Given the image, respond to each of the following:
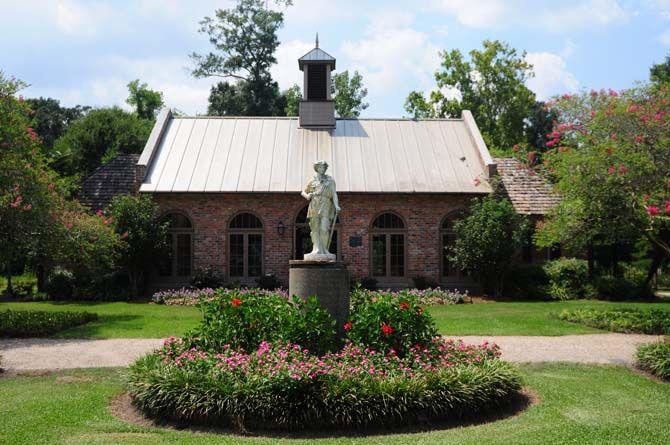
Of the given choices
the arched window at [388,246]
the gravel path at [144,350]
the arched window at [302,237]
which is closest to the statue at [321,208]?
the gravel path at [144,350]

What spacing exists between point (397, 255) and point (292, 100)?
71.7ft

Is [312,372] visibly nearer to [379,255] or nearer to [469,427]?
[469,427]

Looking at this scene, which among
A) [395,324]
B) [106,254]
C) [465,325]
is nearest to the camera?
[395,324]

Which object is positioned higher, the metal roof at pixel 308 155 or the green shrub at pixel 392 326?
the metal roof at pixel 308 155

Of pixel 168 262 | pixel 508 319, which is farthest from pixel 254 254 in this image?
pixel 508 319

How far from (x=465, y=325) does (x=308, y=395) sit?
26.8 ft

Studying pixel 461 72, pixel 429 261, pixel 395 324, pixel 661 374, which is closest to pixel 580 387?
pixel 661 374

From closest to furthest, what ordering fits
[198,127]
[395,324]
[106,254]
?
[395,324] < [106,254] < [198,127]

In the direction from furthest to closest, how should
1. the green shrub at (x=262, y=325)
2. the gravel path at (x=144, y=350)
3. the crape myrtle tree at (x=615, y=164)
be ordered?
the crape myrtle tree at (x=615, y=164) < the gravel path at (x=144, y=350) < the green shrub at (x=262, y=325)

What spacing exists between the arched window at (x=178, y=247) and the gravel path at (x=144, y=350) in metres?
9.06

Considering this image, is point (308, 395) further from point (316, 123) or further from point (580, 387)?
point (316, 123)

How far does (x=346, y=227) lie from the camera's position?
2170 centimetres

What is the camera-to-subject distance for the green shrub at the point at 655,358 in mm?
9430

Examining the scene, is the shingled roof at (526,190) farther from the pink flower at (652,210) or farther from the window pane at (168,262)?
the window pane at (168,262)
